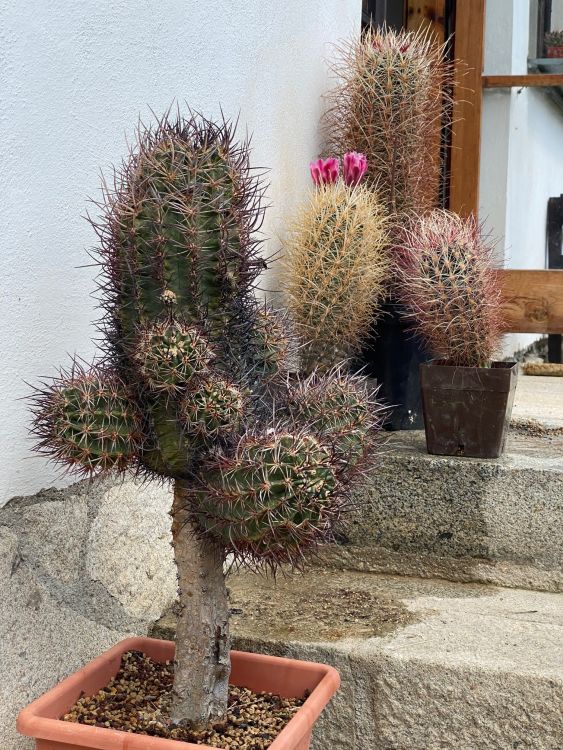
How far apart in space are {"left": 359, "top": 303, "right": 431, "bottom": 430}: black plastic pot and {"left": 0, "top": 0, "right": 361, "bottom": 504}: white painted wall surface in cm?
80

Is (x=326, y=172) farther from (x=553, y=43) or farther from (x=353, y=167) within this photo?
(x=553, y=43)

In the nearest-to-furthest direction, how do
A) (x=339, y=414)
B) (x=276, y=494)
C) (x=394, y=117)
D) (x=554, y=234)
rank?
(x=276, y=494) < (x=339, y=414) < (x=394, y=117) < (x=554, y=234)

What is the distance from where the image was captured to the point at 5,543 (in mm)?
1315

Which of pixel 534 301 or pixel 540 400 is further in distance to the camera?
pixel 540 400

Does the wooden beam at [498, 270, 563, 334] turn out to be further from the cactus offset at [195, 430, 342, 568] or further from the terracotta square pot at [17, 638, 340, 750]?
the cactus offset at [195, 430, 342, 568]

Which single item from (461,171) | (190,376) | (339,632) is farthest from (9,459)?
(461,171)

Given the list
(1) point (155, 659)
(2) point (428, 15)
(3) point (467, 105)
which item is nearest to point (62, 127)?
(1) point (155, 659)

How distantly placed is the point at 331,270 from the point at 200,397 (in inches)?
37.4

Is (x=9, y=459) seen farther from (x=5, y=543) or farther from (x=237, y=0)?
(x=237, y=0)

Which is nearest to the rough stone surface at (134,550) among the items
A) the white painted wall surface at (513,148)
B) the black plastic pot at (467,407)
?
the black plastic pot at (467,407)

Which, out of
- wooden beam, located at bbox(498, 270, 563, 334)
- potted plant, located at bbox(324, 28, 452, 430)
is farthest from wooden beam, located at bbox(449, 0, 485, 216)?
potted plant, located at bbox(324, 28, 452, 430)

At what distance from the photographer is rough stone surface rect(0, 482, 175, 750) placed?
132 centimetres

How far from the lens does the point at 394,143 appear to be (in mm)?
2404

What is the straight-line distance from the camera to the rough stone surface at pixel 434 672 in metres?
1.55
